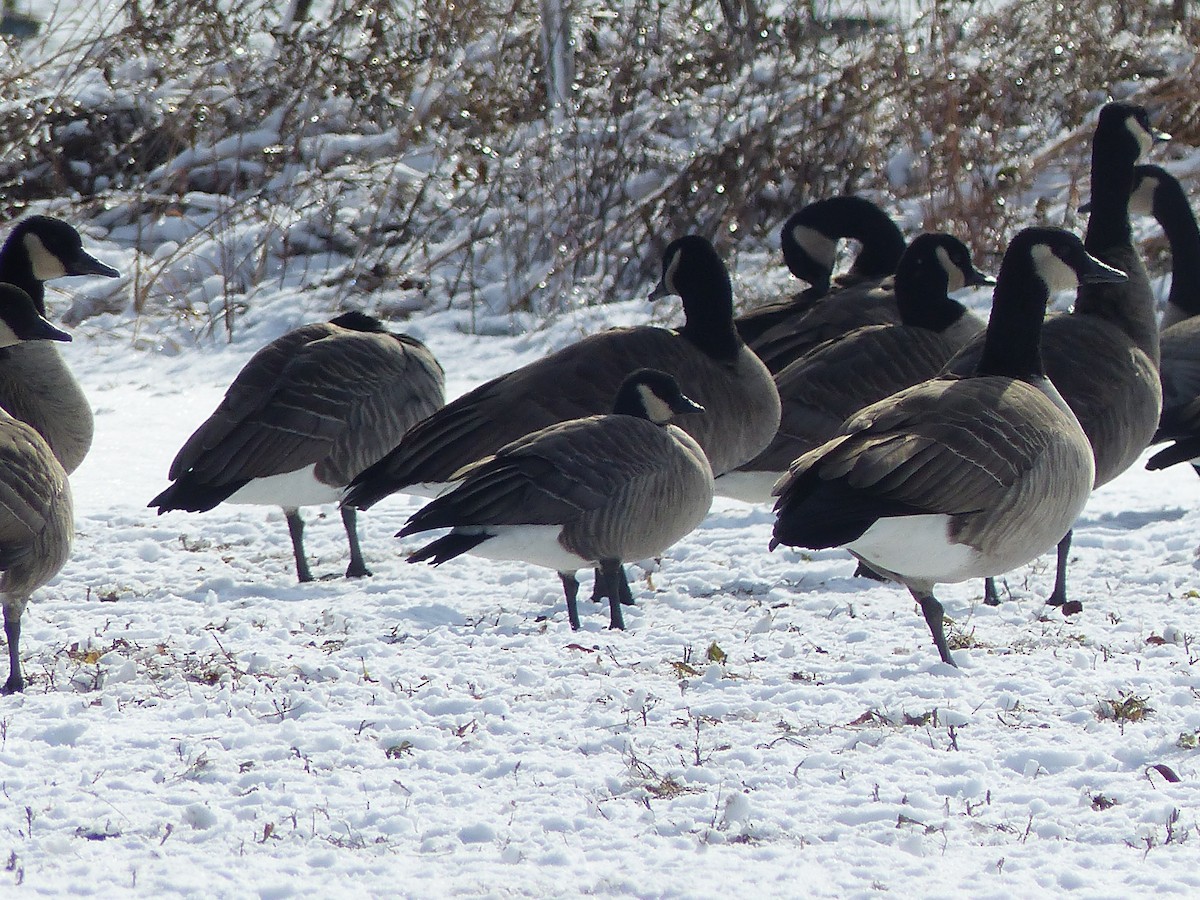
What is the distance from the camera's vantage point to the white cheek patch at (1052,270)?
19.0 ft

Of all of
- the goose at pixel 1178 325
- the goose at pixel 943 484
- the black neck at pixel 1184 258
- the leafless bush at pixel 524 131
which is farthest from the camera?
the leafless bush at pixel 524 131

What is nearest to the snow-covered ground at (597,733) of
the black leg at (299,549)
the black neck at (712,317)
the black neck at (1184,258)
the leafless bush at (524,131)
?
the black leg at (299,549)

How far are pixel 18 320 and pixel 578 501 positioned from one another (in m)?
2.39

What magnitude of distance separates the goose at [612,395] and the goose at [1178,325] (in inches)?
68.4

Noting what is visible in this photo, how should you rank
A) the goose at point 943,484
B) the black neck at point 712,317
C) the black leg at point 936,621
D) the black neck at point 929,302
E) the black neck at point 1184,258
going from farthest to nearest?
the black neck at point 1184,258, the black neck at point 929,302, the black neck at point 712,317, the black leg at point 936,621, the goose at point 943,484

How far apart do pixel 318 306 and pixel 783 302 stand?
5.08 m

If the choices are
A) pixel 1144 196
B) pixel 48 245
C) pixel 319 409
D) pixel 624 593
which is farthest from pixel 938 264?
pixel 48 245

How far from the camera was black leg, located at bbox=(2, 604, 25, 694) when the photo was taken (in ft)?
15.5

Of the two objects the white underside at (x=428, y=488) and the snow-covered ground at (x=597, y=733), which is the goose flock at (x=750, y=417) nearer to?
the white underside at (x=428, y=488)

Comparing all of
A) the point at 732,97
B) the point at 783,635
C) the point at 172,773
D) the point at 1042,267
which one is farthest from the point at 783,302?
the point at 732,97

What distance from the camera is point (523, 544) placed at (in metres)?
5.52

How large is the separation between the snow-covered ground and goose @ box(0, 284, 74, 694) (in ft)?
0.83

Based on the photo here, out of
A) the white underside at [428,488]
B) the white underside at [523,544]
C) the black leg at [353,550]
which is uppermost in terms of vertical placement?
the white underside at [523,544]

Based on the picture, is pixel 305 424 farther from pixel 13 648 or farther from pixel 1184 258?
pixel 1184 258
